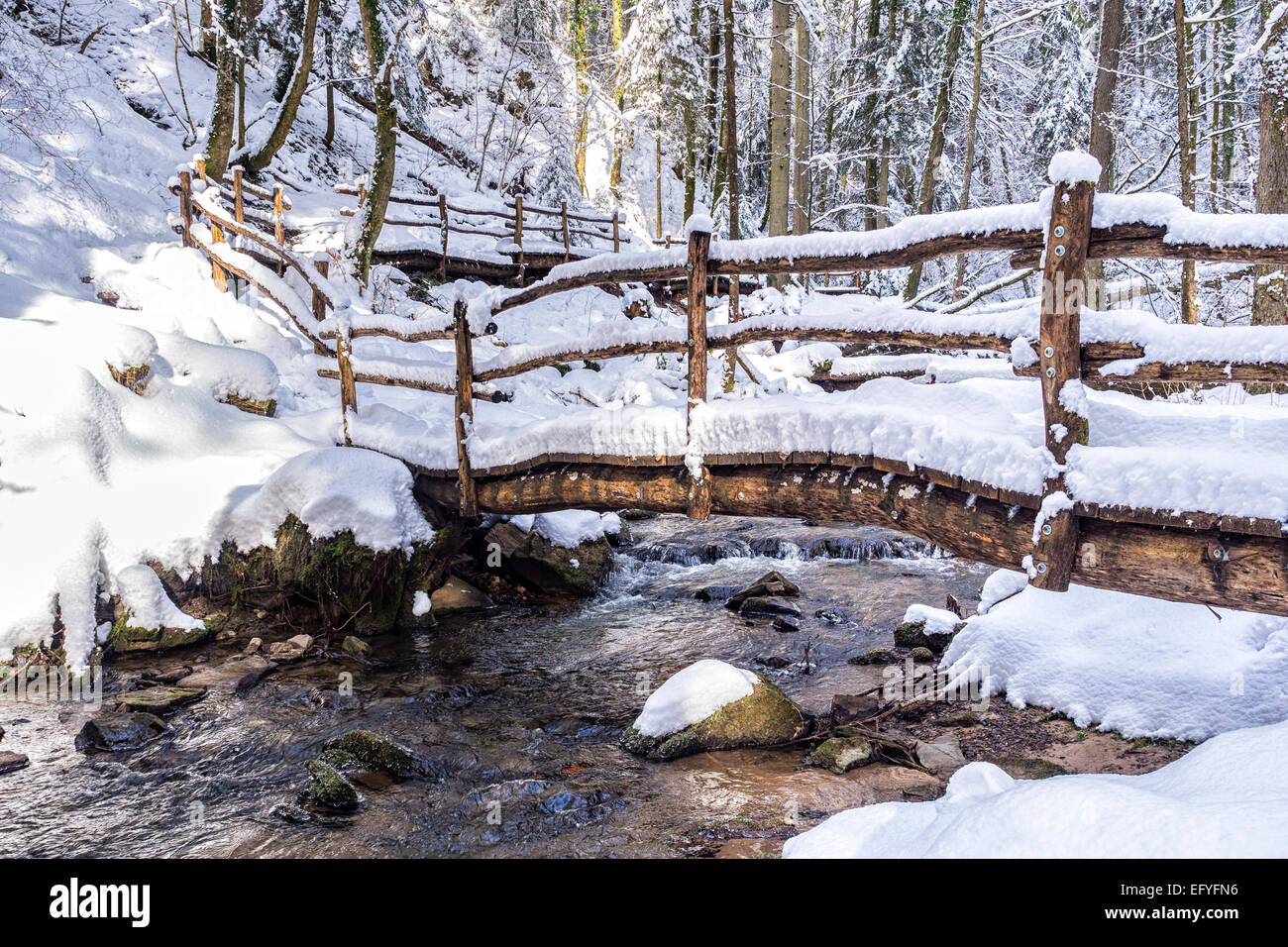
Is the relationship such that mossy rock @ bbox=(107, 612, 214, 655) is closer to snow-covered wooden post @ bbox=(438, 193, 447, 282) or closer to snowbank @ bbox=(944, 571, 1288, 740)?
snowbank @ bbox=(944, 571, 1288, 740)

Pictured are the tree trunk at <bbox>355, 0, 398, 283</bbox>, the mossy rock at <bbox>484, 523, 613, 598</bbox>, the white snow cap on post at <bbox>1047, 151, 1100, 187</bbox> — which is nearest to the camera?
the white snow cap on post at <bbox>1047, 151, 1100, 187</bbox>

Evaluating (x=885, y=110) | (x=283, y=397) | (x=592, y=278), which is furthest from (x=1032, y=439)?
(x=885, y=110)

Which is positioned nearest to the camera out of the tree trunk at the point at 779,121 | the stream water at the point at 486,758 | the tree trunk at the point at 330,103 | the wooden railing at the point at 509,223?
the stream water at the point at 486,758

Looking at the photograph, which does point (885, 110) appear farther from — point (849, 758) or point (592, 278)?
point (849, 758)

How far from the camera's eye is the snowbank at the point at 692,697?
533 cm

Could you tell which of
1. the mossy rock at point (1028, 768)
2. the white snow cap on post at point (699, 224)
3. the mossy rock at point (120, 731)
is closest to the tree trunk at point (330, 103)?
the mossy rock at point (120, 731)

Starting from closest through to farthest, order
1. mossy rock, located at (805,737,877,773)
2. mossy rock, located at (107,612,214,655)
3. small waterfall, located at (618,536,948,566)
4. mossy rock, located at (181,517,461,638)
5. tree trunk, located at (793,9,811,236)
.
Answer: mossy rock, located at (805,737,877,773)
mossy rock, located at (107,612,214,655)
mossy rock, located at (181,517,461,638)
small waterfall, located at (618,536,948,566)
tree trunk, located at (793,9,811,236)

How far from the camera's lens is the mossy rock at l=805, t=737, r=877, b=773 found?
491cm

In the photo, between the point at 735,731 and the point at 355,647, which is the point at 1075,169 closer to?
the point at 735,731

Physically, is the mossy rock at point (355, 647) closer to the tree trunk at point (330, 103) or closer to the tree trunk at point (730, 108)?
the tree trunk at point (730, 108)

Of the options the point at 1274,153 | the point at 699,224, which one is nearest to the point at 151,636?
the point at 699,224

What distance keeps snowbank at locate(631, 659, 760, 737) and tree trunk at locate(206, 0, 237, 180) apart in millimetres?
14436

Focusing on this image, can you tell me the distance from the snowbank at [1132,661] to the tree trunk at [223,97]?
15.3 metres
